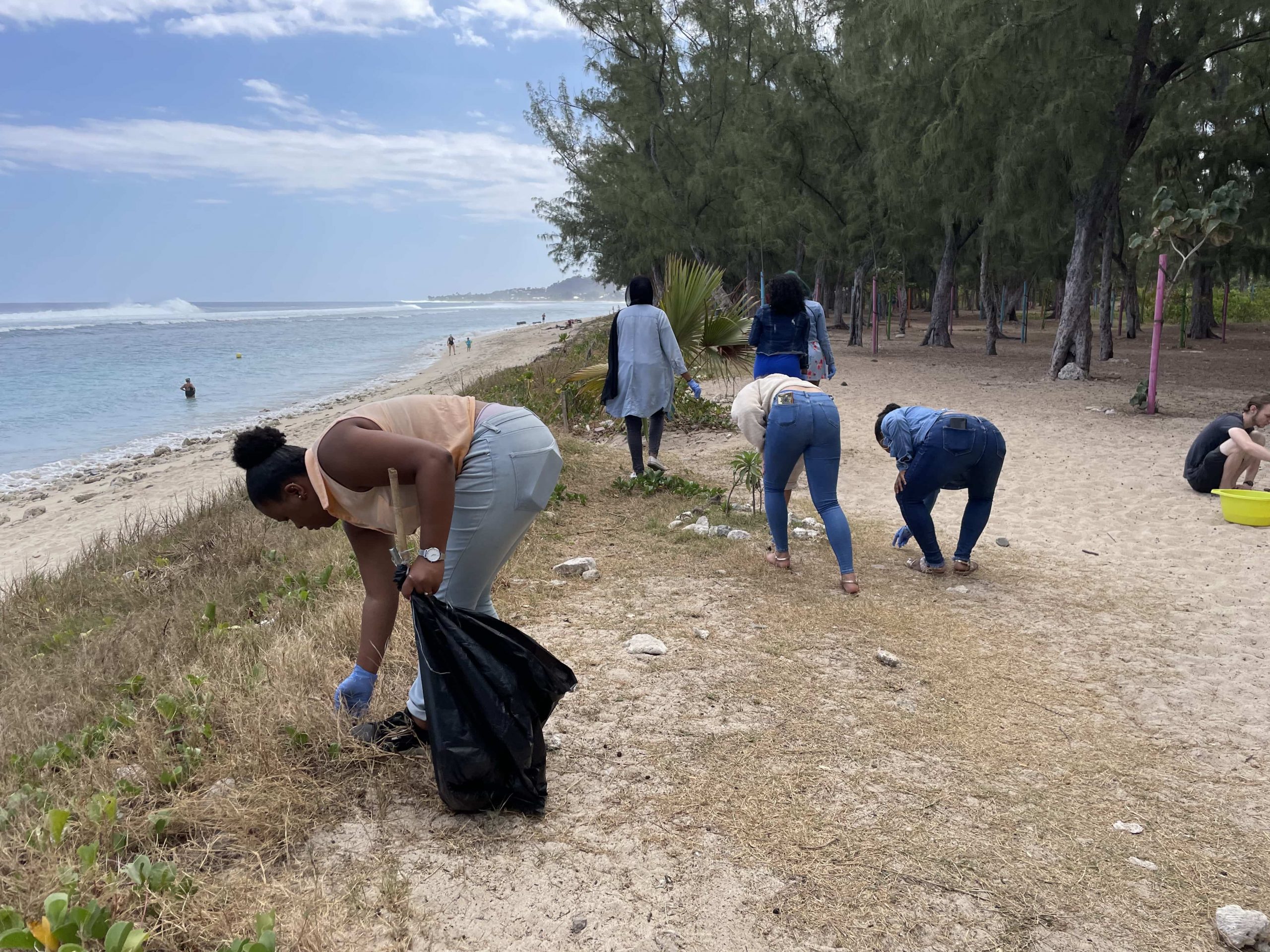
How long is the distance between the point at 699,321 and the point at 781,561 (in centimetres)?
417

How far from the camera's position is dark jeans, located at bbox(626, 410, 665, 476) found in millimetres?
7543

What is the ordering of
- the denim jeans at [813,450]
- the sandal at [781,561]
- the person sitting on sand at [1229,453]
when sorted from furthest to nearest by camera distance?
the person sitting on sand at [1229,453] → the sandal at [781,561] → the denim jeans at [813,450]

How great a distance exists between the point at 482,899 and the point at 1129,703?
2.84 m

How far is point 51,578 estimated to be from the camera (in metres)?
7.18

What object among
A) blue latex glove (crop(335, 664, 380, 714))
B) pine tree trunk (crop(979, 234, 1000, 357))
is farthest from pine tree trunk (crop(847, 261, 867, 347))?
blue latex glove (crop(335, 664, 380, 714))

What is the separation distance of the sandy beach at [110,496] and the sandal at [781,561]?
23.4 feet

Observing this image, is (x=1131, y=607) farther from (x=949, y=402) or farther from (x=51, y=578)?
(x=949, y=402)

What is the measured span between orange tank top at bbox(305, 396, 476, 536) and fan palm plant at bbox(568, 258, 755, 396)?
6.10 metres

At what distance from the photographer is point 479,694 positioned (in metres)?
2.49

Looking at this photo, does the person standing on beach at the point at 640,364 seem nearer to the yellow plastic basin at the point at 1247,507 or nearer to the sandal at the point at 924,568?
the sandal at the point at 924,568

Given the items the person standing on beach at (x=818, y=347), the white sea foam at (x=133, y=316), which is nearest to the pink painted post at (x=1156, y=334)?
the person standing on beach at (x=818, y=347)

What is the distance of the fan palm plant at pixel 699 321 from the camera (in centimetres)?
875

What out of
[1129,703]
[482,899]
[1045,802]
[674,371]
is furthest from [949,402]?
[482,899]

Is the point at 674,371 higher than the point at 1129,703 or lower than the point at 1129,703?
higher
